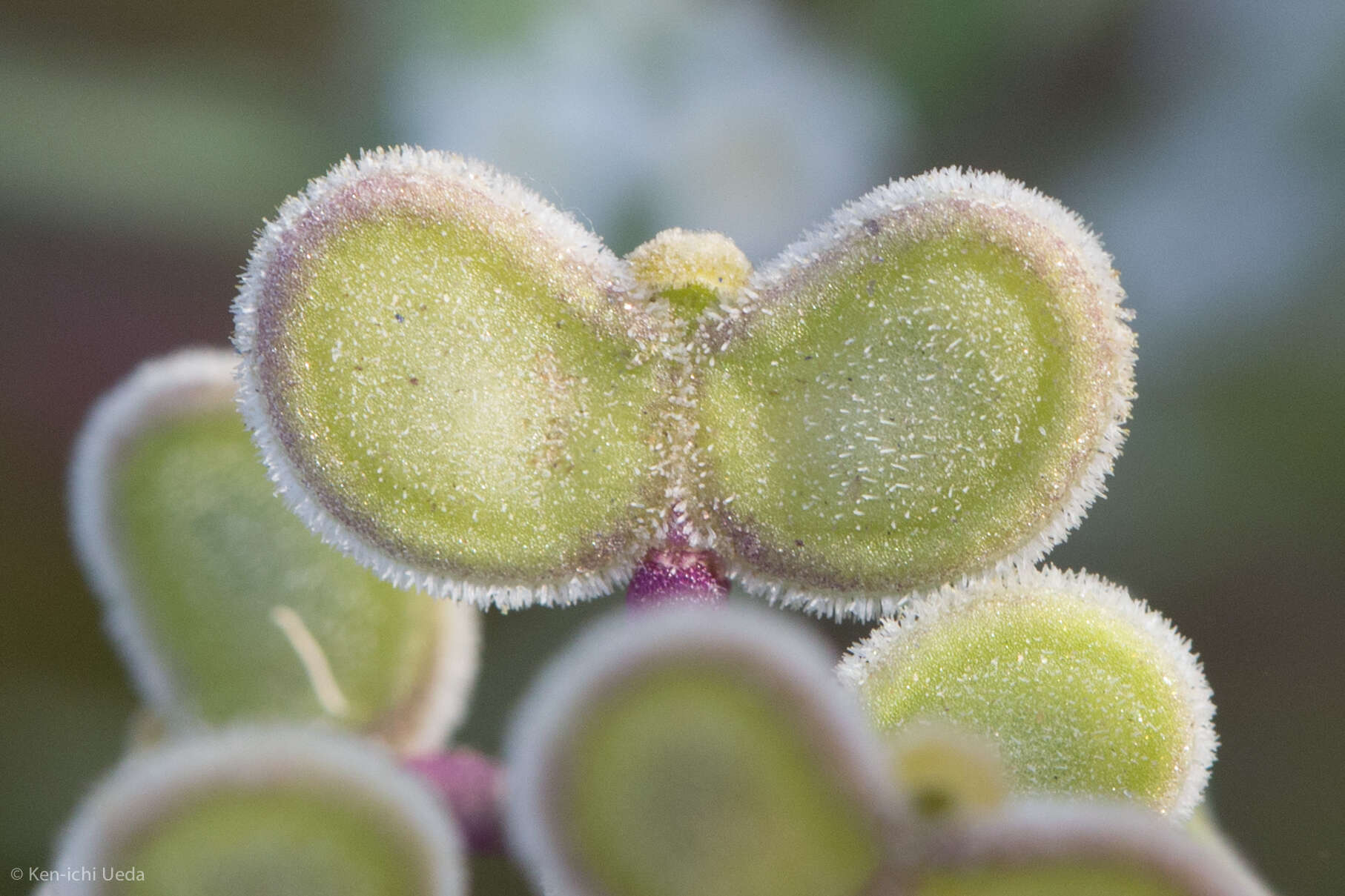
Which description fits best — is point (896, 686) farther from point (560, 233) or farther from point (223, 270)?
point (223, 270)

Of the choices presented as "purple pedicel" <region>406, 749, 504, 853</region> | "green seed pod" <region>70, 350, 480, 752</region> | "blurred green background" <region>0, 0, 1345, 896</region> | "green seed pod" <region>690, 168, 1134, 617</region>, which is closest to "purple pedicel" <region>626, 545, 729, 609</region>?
"green seed pod" <region>690, 168, 1134, 617</region>

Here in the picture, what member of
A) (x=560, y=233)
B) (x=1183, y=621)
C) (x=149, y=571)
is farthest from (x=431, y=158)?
(x=1183, y=621)

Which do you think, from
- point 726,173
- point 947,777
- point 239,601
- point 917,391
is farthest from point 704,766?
point 726,173

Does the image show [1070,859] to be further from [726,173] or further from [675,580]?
[726,173]

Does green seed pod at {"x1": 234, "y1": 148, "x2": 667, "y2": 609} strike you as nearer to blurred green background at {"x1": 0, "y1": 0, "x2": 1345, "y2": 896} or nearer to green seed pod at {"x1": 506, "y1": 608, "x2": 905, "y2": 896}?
green seed pod at {"x1": 506, "y1": 608, "x2": 905, "y2": 896}

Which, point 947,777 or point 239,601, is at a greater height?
point 239,601

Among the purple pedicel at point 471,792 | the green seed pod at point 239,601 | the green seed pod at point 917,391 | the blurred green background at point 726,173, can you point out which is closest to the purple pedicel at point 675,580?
the green seed pod at point 917,391
